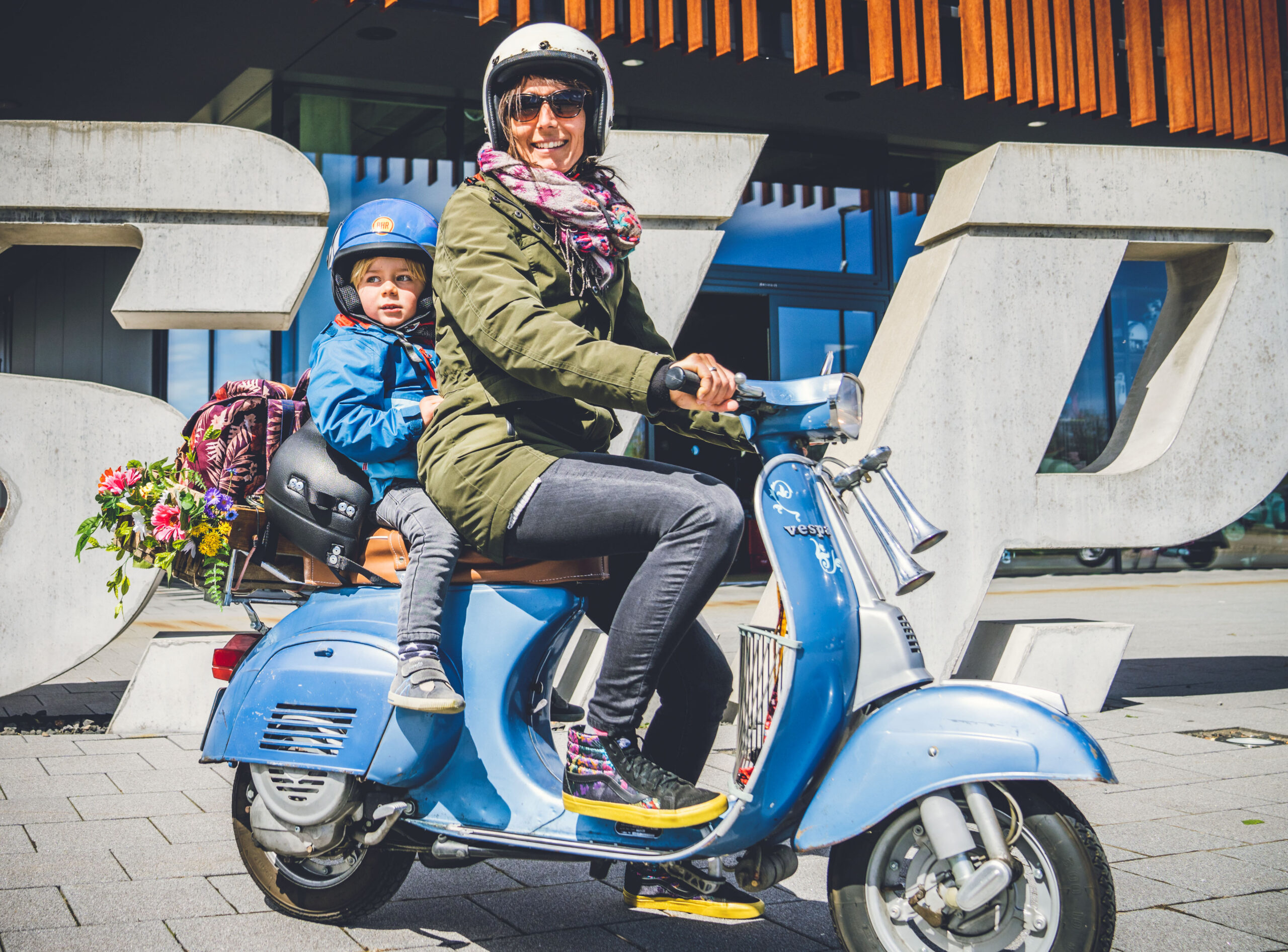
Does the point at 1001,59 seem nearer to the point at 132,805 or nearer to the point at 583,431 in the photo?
the point at 583,431

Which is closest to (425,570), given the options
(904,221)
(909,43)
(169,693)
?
(169,693)

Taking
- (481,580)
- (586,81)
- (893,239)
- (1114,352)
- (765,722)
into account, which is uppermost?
(893,239)

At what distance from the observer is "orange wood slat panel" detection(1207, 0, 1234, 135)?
945 cm

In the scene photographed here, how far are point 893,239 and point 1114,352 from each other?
4269mm

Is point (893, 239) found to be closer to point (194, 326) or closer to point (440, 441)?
point (194, 326)

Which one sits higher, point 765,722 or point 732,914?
point 765,722

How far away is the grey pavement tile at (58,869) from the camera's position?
320 cm

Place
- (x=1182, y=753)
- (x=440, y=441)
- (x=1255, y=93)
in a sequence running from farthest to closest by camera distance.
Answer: (x=1255, y=93) < (x=1182, y=753) < (x=440, y=441)

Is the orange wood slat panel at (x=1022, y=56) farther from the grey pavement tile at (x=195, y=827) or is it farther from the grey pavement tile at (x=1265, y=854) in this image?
the grey pavement tile at (x=195, y=827)

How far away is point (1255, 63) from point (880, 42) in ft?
11.4

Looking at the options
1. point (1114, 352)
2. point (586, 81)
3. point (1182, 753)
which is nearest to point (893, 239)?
point (1114, 352)

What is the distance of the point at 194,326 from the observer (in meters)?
5.50

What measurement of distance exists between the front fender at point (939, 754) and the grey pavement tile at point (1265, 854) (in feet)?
5.36

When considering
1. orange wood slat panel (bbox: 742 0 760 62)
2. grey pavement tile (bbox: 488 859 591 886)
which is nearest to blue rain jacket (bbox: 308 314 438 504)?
grey pavement tile (bbox: 488 859 591 886)
